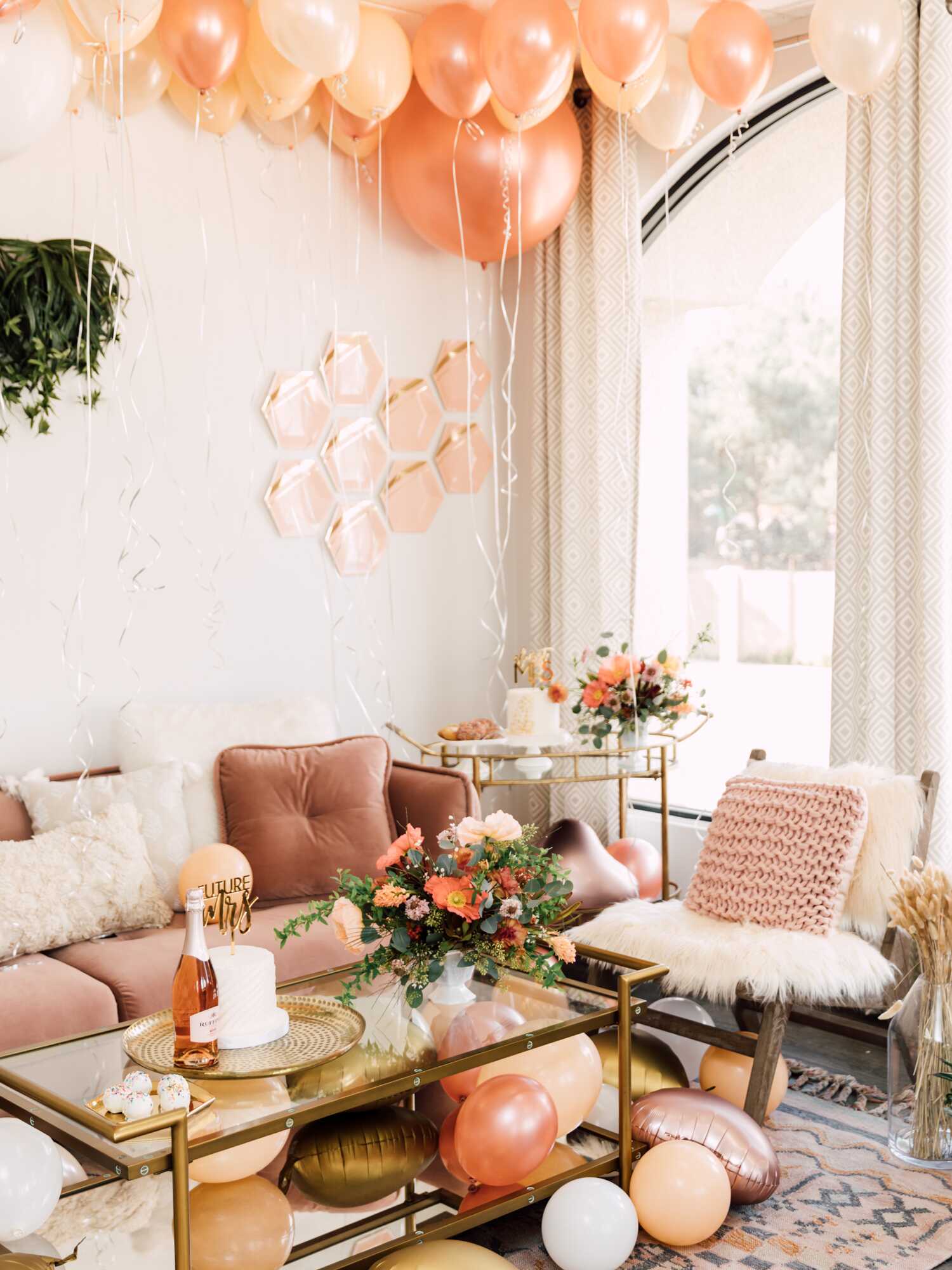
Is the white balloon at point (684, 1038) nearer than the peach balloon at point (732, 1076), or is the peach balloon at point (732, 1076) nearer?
the peach balloon at point (732, 1076)

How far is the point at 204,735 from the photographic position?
346cm

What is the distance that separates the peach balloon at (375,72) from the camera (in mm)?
A: 3295

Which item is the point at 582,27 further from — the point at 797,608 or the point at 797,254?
the point at 797,608

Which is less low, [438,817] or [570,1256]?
[438,817]

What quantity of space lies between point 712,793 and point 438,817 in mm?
1161

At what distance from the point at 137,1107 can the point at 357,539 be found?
2460mm

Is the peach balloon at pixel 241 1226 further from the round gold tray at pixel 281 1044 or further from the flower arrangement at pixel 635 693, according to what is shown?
the flower arrangement at pixel 635 693

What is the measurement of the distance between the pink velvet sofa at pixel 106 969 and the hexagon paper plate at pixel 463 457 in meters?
1.31

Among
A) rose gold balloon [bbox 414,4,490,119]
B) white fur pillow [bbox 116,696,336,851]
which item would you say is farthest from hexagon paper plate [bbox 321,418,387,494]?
rose gold balloon [bbox 414,4,490,119]

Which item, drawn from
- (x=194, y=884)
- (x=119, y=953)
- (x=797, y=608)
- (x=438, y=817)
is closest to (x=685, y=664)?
(x=797, y=608)

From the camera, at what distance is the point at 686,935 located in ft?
9.46

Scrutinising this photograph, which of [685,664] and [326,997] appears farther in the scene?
[685,664]

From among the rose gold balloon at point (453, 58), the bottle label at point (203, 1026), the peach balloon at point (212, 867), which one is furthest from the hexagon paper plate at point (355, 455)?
the bottle label at point (203, 1026)

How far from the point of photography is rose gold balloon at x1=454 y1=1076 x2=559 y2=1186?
85.8 inches
